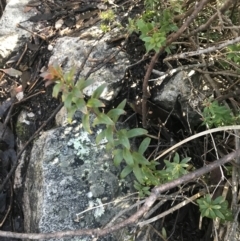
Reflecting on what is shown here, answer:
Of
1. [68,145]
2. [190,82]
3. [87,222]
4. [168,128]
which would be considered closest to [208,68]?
[190,82]

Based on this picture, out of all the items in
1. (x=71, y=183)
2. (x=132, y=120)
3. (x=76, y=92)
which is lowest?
(x=71, y=183)

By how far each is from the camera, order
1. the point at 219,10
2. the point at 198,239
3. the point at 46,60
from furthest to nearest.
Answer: the point at 46,60 → the point at 198,239 → the point at 219,10

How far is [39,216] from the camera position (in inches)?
79.2

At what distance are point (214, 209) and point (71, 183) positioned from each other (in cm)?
71

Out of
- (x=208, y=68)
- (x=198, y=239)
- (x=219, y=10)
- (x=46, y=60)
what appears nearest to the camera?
(x=219, y=10)

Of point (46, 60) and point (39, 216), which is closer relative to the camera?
point (39, 216)

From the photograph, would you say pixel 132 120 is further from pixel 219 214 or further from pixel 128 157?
pixel 219 214

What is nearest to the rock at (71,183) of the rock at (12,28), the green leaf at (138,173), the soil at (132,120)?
the soil at (132,120)

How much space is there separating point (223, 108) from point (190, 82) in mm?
342

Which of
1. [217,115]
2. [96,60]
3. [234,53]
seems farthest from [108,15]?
[217,115]

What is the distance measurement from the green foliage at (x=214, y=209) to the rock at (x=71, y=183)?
467 millimetres

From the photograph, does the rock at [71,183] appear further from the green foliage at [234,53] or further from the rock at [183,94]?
the green foliage at [234,53]

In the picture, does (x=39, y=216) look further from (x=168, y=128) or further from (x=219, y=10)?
(x=219, y=10)

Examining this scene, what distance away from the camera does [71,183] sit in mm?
2041
